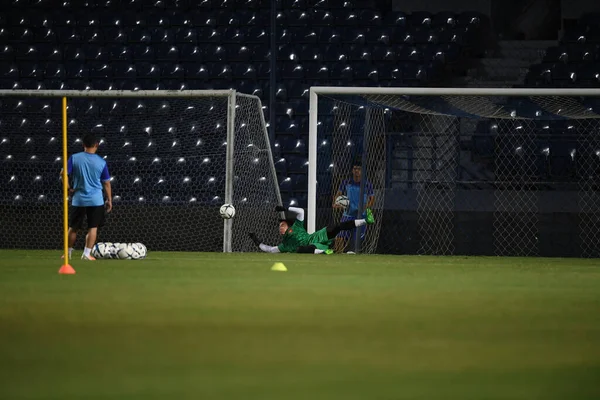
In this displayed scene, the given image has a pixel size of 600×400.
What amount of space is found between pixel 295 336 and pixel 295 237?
10982 millimetres

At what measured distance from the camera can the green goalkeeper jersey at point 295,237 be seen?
1725 cm

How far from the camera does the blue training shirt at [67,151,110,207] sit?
48.0 ft

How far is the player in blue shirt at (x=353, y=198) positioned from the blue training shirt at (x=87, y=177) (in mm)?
4389

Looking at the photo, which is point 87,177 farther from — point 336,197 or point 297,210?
point 336,197

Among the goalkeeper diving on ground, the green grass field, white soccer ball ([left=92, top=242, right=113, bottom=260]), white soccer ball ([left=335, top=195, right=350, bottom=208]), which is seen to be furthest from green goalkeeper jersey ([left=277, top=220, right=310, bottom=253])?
the green grass field

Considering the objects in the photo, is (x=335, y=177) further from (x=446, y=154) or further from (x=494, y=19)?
(x=494, y=19)

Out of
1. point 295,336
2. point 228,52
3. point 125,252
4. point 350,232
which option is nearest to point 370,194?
point 350,232

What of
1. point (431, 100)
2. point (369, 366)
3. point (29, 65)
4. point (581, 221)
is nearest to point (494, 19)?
point (431, 100)

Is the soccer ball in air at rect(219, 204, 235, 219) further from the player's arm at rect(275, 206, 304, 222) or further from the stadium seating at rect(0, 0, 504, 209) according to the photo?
the stadium seating at rect(0, 0, 504, 209)

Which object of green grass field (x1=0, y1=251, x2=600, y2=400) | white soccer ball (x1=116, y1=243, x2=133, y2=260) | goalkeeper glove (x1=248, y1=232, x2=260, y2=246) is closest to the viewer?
green grass field (x1=0, y1=251, x2=600, y2=400)

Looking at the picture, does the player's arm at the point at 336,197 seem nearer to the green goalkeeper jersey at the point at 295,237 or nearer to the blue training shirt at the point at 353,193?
the blue training shirt at the point at 353,193

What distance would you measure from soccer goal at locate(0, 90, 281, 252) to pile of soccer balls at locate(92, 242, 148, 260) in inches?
105

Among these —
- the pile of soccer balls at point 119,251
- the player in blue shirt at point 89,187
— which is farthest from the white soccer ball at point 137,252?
the player in blue shirt at point 89,187

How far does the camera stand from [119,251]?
49.2ft
